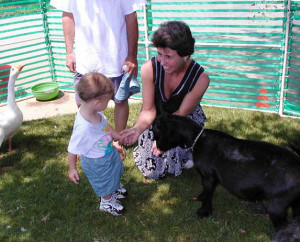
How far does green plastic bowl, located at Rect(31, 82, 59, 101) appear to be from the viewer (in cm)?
726

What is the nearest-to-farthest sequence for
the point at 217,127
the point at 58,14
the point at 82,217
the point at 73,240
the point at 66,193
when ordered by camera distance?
the point at 73,240 < the point at 82,217 < the point at 66,193 < the point at 217,127 < the point at 58,14

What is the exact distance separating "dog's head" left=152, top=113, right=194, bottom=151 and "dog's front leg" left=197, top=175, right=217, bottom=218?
1.22ft

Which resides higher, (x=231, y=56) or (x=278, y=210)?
(x=231, y=56)

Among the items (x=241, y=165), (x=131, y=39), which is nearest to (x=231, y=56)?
(x=131, y=39)

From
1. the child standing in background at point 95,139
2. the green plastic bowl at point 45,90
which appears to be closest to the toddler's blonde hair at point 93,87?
the child standing in background at point 95,139

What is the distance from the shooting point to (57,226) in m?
3.69

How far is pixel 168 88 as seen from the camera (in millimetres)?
4008

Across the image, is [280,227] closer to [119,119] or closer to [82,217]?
[82,217]

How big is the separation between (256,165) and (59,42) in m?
5.96

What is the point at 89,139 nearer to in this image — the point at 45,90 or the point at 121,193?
the point at 121,193

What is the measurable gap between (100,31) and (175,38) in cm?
140

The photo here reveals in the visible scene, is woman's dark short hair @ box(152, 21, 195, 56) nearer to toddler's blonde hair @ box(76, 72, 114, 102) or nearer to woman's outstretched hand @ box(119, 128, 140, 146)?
toddler's blonde hair @ box(76, 72, 114, 102)

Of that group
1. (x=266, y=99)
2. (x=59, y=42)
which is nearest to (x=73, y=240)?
(x=266, y=99)

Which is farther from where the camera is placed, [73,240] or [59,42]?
[59,42]
